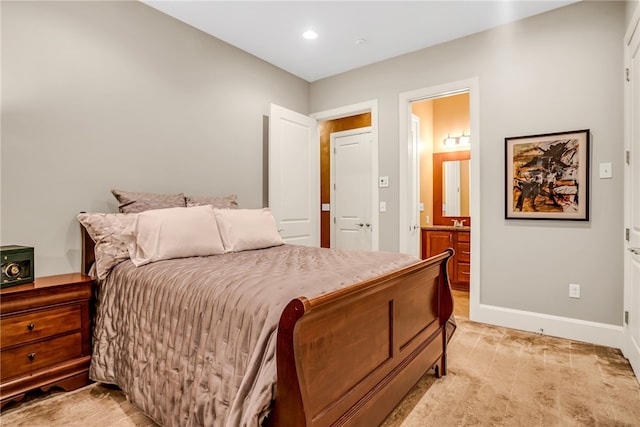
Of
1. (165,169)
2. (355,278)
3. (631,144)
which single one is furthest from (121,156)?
(631,144)

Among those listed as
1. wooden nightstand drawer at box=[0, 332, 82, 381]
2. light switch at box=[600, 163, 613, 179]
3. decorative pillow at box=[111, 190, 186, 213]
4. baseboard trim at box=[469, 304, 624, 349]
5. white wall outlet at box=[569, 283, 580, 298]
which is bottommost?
baseboard trim at box=[469, 304, 624, 349]

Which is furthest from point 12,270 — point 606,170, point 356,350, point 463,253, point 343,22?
point 463,253

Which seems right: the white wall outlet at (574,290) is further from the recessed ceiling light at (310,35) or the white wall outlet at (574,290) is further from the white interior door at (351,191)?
the recessed ceiling light at (310,35)

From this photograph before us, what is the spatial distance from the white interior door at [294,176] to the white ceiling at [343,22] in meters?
0.70

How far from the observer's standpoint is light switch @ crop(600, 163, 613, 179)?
2713 mm

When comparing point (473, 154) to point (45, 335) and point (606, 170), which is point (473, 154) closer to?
point (606, 170)

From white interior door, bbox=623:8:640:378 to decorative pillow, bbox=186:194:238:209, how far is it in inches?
120

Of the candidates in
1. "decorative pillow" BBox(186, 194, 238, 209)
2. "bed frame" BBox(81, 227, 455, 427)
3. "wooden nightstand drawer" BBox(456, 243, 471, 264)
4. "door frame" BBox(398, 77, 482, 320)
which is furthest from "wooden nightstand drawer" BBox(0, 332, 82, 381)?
"wooden nightstand drawer" BBox(456, 243, 471, 264)

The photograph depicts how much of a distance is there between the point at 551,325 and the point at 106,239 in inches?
142

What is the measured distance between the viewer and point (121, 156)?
2730mm

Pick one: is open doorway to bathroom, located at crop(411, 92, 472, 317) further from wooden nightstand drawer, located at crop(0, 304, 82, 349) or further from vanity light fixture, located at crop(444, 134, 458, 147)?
wooden nightstand drawer, located at crop(0, 304, 82, 349)

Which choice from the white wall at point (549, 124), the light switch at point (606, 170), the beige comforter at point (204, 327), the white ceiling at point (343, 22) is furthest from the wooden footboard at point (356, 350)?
the white ceiling at point (343, 22)

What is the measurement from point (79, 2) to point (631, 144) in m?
4.17

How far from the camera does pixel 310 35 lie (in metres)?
3.36
